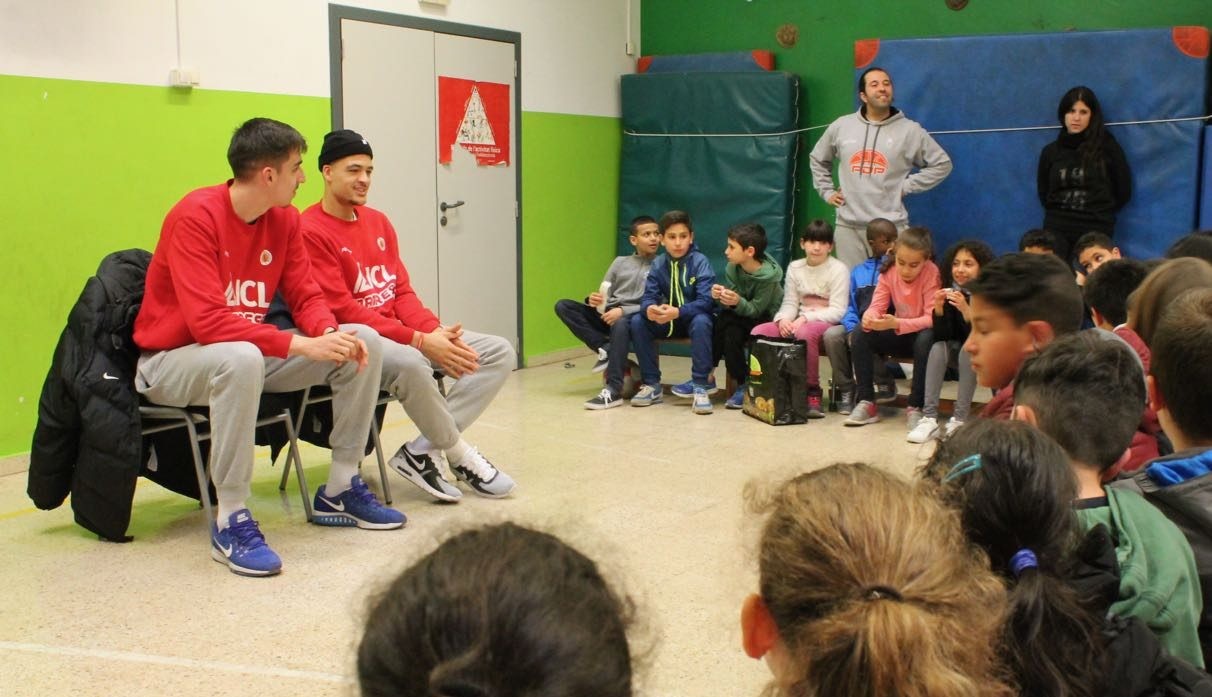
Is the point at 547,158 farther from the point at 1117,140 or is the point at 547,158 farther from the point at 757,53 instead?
the point at 1117,140

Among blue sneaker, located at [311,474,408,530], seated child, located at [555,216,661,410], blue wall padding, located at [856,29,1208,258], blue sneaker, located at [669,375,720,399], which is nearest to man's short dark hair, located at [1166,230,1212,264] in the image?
blue wall padding, located at [856,29,1208,258]

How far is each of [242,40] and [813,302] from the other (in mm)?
3087

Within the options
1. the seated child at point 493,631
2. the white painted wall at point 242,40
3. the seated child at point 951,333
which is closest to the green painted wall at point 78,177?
the white painted wall at point 242,40

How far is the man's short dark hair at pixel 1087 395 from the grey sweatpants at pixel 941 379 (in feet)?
11.2

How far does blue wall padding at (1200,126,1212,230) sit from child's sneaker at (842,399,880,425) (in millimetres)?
2031

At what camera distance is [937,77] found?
268 inches

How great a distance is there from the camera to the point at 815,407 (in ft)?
19.7

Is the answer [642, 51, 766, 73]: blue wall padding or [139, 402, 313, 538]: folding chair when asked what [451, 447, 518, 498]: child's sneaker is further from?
[642, 51, 766, 73]: blue wall padding

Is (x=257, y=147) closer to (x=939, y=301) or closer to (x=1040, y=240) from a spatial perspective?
(x=939, y=301)

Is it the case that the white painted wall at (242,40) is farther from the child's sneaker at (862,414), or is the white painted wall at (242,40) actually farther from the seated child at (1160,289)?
the seated child at (1160,289)

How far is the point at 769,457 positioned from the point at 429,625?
4.21 metres

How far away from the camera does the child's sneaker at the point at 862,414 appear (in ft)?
18.9

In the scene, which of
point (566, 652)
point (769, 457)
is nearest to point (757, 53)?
point (769, 457)

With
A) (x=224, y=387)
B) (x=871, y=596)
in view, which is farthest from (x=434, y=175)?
(x=871, y=596)
